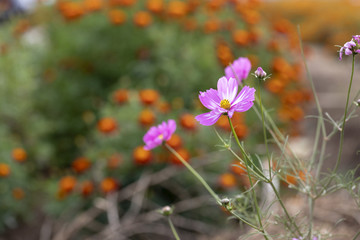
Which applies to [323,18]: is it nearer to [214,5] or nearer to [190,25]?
[214,5]

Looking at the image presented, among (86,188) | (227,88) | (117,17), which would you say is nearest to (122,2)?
(117,17)

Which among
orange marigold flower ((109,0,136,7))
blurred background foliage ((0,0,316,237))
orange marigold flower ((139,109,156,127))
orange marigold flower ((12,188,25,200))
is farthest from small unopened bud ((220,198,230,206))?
orange marigold flower ((109,0,136,7))

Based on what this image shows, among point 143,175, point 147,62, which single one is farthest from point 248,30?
point 143,175

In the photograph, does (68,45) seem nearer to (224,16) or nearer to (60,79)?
(60,79)

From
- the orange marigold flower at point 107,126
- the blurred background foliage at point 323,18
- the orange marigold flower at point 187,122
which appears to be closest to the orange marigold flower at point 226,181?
the orange marigold flower at point 187,122

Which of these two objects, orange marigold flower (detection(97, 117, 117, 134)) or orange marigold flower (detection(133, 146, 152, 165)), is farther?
orange marigold flower (detection(97, 117, 117, 134))

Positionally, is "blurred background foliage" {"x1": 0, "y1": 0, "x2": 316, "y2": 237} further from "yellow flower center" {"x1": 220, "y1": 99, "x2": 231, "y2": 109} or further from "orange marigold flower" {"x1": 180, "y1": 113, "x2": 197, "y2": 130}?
"yellow flower center" {"x1": 220, "y1": 99, "x2": 231, "y2": 109}

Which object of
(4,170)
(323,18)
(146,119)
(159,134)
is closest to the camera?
(159,134)
